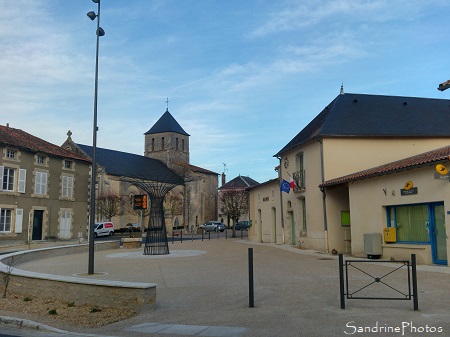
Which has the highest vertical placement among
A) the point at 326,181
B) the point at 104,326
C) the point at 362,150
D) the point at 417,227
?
the point at 362,150

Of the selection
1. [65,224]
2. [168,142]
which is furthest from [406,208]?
[168,142]

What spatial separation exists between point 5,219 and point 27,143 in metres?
5.24

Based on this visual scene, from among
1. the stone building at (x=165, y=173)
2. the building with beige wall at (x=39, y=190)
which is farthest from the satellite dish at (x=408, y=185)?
the stone building at (x=165, y=173)

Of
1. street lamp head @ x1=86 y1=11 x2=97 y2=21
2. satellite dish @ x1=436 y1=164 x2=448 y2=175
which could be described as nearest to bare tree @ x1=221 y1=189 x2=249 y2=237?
→ satellite dish @ x1=436 y1=164 x2=448 y2=175

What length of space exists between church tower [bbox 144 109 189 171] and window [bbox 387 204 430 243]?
5706 cm

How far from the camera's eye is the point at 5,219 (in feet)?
85.9

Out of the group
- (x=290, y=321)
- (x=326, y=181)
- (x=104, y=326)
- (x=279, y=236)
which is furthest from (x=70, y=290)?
(x=279, y=236)

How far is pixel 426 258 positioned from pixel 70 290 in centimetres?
1045

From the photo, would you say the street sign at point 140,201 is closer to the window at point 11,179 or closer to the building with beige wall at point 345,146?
the window at point 11,179

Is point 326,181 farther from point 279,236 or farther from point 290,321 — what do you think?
point 290,321

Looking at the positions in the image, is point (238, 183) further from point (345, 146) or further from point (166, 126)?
point (345, 146)

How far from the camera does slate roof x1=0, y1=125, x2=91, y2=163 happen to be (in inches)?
1055

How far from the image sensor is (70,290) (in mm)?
7746

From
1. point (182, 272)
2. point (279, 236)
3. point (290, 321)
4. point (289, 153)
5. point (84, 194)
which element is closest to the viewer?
point (290, 321)
